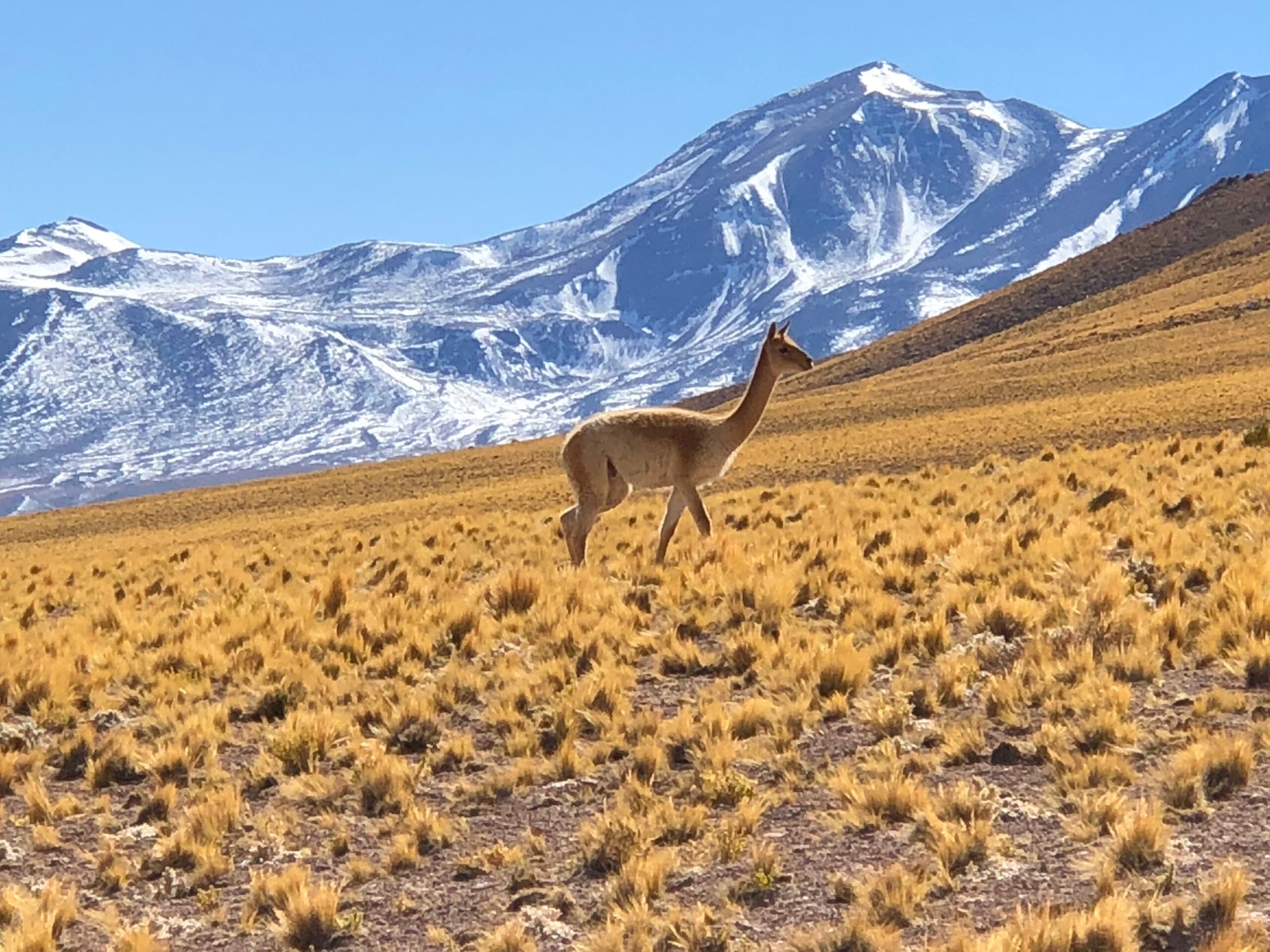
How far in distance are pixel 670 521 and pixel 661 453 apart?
0.68 m

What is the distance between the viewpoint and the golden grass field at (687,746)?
5.53 metres

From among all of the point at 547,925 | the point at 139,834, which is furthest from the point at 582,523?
the point at 547,925

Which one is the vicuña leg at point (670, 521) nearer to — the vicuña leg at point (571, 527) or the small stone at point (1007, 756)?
the vicuña leg at point (571, 527)

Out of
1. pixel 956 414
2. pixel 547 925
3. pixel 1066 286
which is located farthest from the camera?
pixel 1066 286

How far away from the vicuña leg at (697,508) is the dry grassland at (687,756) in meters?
0.22

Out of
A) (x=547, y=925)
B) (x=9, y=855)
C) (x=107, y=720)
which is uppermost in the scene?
(x=107, y=720)

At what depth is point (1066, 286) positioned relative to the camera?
107125 millimetres

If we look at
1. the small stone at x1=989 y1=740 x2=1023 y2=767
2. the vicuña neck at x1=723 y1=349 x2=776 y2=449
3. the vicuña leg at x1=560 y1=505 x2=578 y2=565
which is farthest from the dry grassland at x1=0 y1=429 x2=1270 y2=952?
Result: the vicuña neck at x1=723 y1=349 x2=776 y2=449

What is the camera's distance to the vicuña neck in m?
12.9

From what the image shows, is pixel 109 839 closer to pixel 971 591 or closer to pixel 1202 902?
pixel 1202 902

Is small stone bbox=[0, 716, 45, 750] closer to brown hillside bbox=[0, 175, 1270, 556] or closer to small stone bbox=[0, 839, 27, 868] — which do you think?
small stone bbox=[0, 839, 27, 868]

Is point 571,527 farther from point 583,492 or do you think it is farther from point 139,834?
point 139,834

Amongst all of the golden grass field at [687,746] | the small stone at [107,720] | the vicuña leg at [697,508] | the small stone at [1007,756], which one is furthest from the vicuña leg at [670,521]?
the small stone at [1007,756]

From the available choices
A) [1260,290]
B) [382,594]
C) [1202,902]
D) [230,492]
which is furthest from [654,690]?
[1260,290]
